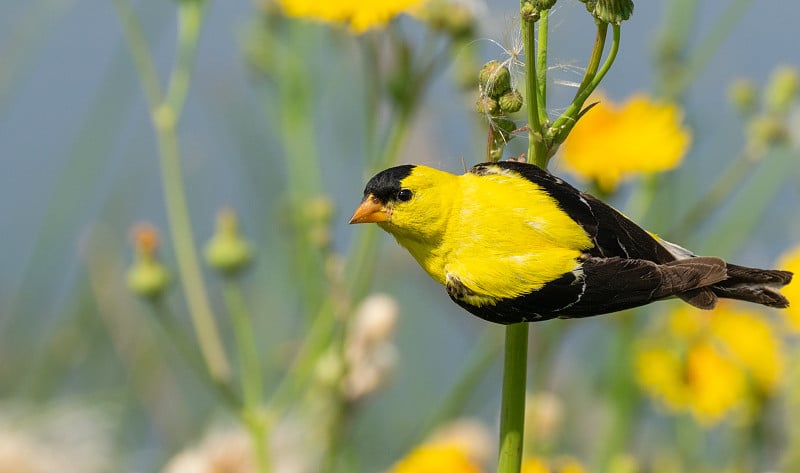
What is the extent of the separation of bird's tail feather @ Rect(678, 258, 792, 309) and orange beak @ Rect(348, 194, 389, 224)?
11.6 inches

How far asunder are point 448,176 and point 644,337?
1251mm

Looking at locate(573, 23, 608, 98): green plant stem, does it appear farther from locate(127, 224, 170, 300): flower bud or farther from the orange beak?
locate(127, 224, 170, 300): flower bud

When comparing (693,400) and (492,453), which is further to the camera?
(492,453)

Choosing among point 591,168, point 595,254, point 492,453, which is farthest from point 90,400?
point 595,254

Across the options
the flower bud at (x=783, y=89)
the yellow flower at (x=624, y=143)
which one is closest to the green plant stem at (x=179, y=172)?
the yellow flower at (x=624, y=143)

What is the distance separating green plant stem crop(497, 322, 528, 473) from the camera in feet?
2.43

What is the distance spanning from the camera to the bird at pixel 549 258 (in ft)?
2.68

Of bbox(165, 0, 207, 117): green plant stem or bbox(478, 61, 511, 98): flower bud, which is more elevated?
bbox(165, 0, 207, 117): green plant stem

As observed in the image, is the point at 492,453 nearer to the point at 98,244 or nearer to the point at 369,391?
the point at 369,391

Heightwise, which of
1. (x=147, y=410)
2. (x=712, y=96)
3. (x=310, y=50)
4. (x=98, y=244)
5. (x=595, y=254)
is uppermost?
(x=712, y=96)

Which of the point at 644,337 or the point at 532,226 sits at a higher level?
the point at 644,337

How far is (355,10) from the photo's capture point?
1.64 m

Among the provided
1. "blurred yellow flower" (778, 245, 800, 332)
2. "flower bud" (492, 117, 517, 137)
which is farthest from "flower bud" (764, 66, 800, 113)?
"flower bud" (492, 117, 517, 137)

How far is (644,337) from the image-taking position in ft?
6.95
